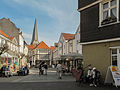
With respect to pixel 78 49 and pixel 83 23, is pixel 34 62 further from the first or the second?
pixel 83 23

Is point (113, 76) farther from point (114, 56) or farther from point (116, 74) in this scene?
point (114, 56)

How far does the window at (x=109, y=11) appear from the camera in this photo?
37.7ft

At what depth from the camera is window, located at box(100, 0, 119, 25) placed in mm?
11484

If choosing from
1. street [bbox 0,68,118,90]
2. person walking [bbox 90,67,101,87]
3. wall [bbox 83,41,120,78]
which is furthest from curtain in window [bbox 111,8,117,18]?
street [bbox 0,68,118,90]

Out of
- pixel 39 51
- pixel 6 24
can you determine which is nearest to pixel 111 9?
pixel 6 24

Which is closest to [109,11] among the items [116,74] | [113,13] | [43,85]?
[113,13]

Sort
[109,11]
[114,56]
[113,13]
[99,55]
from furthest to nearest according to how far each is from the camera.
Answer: [99,55], [109,11], [113,13], [114,56]

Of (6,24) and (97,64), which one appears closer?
(97,64)

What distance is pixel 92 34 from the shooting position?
13.1m

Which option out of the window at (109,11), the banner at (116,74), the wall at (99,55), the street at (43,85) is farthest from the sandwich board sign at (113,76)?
the window at (109,11)

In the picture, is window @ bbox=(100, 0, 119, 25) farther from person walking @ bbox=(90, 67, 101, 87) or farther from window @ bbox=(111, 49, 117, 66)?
person walking @ bbox=(90, 67, 101, 87)

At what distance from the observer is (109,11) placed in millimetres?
11992

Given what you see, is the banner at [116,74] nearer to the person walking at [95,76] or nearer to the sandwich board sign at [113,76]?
the sandwich board sign at [113,76]

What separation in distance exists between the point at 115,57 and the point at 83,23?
15.0ft
